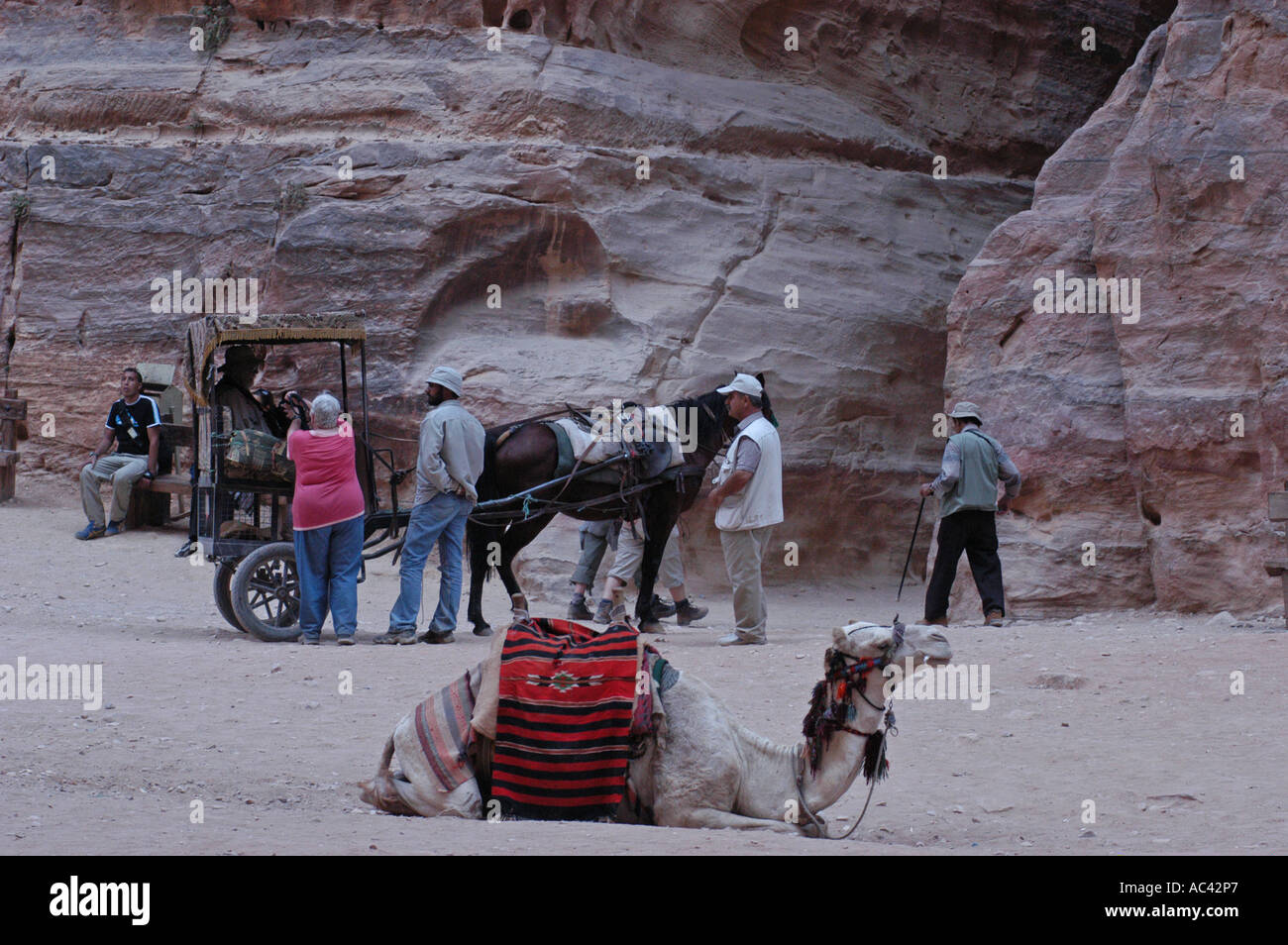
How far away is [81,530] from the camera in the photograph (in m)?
15.0

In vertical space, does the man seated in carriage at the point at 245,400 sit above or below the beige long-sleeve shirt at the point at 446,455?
above

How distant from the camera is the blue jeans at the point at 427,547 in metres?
10.4

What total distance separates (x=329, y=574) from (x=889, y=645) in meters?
5.84

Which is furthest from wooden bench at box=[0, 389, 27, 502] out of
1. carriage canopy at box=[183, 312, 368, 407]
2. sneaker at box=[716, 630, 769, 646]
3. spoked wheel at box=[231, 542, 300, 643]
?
sneaker at box=[716, 630, 769, 646]

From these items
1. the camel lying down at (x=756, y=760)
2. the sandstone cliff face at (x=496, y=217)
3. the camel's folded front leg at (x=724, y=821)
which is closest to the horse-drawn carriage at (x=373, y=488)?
the sandstone cliff face at (x=496, y=217)

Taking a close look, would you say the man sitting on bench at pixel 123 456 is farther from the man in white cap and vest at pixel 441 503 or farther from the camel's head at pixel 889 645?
the camel's head at pixel 889 645

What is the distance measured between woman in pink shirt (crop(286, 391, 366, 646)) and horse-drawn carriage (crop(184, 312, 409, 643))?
25cm

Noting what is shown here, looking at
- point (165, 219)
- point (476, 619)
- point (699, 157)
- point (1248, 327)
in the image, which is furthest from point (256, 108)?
point (1248, 327)

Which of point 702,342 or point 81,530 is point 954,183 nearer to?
point 702,342

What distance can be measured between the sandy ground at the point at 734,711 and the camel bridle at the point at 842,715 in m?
0.34

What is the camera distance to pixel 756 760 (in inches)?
227

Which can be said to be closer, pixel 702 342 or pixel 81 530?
pixel 81 530

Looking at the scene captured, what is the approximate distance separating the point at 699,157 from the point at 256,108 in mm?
5443

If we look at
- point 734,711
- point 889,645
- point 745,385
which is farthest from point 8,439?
point 889,645
